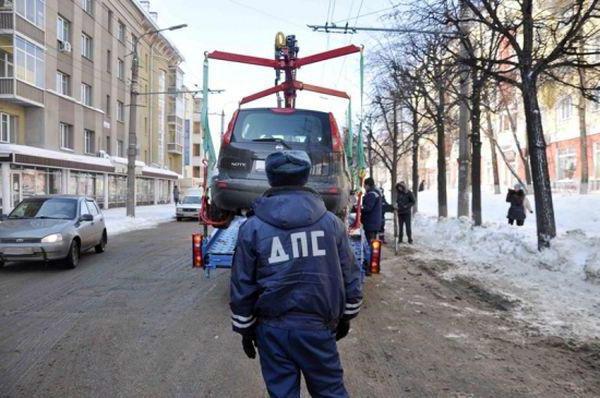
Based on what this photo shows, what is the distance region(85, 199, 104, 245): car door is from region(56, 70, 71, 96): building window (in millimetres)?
20549

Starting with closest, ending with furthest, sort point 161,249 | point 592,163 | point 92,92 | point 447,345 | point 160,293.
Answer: point 447,345, point 160,293, point 161,249, point 592,163, point 92,92

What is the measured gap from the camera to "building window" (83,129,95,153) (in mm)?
34400

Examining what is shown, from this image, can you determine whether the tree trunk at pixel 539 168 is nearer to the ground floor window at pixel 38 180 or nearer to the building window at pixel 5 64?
the ground floor window at pixel 38 180

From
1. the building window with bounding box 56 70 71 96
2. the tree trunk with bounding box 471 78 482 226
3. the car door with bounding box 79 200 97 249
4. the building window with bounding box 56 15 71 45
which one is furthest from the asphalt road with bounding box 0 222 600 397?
the building window with bounding box 56 15 71 45

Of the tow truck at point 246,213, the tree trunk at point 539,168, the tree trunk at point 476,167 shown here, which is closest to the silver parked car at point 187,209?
the tree trunk at point 476,167

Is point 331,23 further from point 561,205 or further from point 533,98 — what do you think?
point 561,205

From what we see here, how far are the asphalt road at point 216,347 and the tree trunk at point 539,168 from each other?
271cm

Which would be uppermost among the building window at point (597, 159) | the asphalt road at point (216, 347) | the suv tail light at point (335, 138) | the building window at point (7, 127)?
the building window at point (7, 127)

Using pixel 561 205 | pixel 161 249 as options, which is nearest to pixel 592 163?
pixel 561 205

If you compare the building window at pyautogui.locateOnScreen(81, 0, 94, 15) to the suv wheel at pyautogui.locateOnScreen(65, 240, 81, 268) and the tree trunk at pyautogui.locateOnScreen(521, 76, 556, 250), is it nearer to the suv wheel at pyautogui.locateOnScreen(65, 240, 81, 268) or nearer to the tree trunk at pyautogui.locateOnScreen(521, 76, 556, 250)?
the suv wheel at pyautogui.locateOnScreen(65, 240, 81, 268)

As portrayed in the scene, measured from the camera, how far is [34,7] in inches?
1095

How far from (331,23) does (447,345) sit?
1165cm

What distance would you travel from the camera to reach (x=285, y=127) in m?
7.36

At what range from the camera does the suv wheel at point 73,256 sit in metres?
10.7
